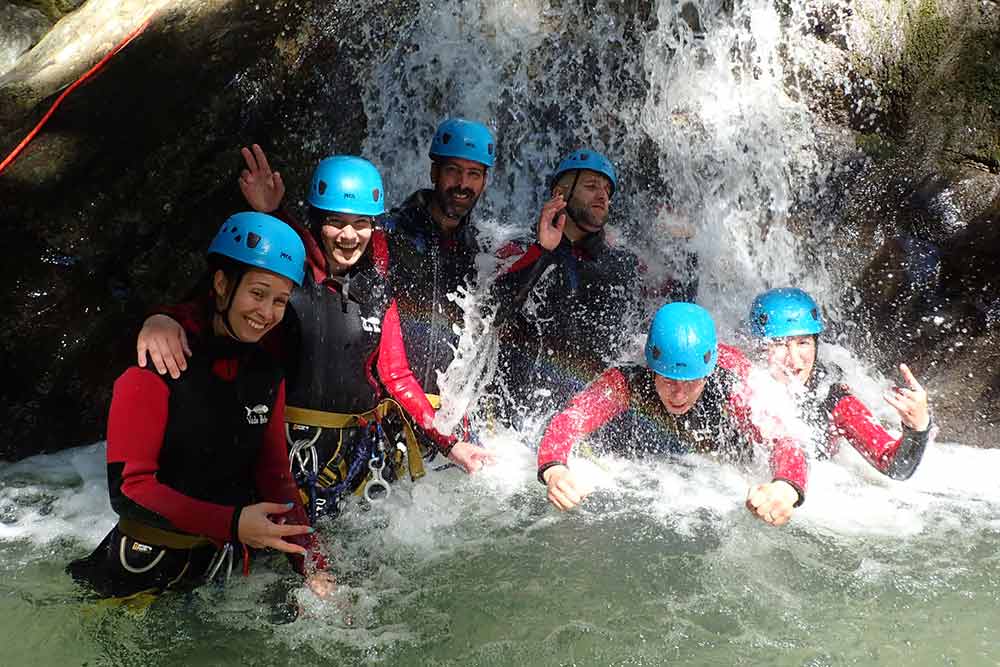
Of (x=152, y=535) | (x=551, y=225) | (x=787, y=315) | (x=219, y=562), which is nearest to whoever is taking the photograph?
(x=152, y=535)

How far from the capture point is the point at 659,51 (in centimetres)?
657

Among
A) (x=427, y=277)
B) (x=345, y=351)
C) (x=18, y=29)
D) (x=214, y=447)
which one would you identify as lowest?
(x=214, y=447)

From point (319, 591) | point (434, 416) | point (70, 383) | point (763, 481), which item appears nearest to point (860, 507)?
point (763, 481)

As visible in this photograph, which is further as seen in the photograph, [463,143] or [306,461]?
[463,143]

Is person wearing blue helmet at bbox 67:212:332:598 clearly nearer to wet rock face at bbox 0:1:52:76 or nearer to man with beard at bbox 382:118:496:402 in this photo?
man with beard at bbox 382:118:496:402

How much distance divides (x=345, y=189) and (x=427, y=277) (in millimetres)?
864

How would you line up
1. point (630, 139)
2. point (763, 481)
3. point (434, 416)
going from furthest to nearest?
point (630, 139), point (763, 481), point (434, 416)

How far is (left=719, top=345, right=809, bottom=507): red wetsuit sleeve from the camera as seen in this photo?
3779 millimetres

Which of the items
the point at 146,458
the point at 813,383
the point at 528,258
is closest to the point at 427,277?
the point at 528,258

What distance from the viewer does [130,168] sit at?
5.55 metres

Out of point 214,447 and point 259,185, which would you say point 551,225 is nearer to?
point 259,185

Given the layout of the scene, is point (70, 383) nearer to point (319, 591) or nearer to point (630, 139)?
point (319, 591)

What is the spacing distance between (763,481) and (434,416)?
1.89 m

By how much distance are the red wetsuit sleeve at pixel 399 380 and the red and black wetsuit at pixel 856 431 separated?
201cm
